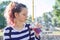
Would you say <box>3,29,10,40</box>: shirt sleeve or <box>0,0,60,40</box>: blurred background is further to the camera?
<box>0,0,60,40</box>: blurred background

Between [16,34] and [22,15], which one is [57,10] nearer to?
[22,15]

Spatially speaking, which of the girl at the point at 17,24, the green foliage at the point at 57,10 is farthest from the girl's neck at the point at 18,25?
the green foliage at the point at 57,10

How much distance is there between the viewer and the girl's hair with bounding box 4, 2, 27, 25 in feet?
3.76

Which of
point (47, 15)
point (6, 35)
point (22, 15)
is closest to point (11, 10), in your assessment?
point (22, 15)

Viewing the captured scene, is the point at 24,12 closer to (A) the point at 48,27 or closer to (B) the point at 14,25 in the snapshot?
(B) the point at 14,25

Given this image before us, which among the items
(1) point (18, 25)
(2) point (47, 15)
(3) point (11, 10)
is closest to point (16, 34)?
(1) point (18, 25)

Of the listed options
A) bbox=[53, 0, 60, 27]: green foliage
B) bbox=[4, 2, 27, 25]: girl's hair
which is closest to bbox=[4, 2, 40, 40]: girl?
bbox=[4, 2, 27, 25]: girl's hair

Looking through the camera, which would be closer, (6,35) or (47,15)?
(6,35)

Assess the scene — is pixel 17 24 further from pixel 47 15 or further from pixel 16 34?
pixel 47 15

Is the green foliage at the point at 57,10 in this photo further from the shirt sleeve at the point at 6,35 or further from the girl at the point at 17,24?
the shirt sleeve at the point at 6,35

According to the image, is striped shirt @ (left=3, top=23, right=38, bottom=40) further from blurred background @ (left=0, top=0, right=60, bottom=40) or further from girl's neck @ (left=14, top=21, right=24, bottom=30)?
blurred background @ (left=0, top=0, right=60, bottom=40)

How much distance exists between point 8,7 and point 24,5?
0.48 feet

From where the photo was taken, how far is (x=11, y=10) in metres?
1.14

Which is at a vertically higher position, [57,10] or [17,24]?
[57,10]
